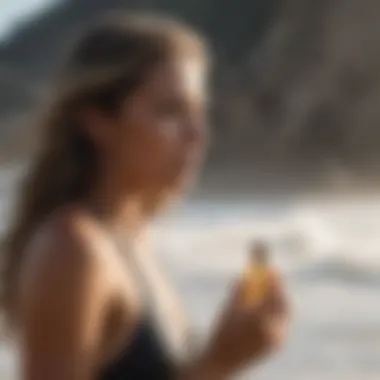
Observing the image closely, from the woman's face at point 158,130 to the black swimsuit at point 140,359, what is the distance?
13 centimetres

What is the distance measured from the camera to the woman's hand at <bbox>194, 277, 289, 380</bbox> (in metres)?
0.77

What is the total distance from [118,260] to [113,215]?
0.16 ft

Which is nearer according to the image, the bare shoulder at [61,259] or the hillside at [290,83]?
the bare shoulder at [61,259]

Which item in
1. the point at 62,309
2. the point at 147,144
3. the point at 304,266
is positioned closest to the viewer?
the point at 62,309

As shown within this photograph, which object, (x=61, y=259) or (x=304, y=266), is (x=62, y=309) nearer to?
(x=61, y=259)

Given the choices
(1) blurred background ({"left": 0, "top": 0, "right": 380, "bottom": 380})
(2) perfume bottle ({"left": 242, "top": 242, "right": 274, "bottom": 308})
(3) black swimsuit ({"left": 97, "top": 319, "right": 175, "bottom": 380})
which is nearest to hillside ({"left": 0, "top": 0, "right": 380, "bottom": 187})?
(1) blurred background ({"left": 0, "top": 0, "right": 380, "bottom": 380})

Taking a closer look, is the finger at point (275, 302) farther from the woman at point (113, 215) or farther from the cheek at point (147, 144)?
the cheek at point (147, 144)

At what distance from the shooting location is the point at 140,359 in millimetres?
724

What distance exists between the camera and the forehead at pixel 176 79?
2.54 feet

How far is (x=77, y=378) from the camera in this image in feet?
2.22

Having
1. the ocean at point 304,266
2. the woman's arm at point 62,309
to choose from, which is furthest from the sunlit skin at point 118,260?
the ocean at point 304,266

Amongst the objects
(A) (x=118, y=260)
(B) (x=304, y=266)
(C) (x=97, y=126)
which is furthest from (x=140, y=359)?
(B) (x=304, y=266)

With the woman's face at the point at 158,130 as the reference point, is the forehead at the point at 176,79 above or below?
above

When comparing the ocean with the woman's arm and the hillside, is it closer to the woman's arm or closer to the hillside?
the hillside
